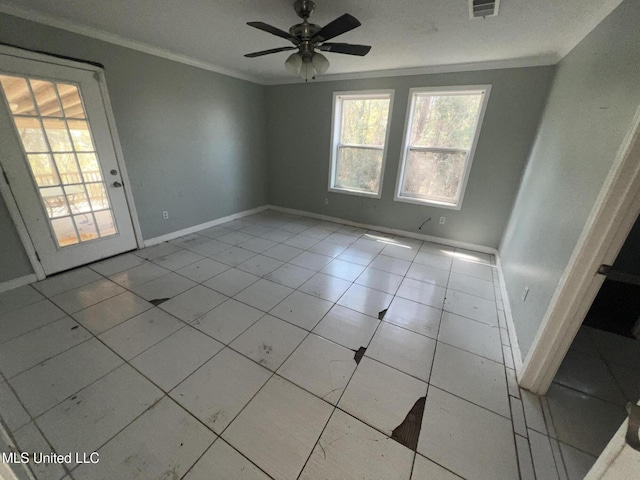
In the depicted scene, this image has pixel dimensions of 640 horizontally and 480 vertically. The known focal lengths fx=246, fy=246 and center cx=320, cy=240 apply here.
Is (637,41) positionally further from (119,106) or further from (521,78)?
(119,106)

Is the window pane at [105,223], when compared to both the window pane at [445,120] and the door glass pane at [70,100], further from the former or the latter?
the window pane at [445,120]

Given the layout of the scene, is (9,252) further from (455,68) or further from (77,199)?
(455,68)

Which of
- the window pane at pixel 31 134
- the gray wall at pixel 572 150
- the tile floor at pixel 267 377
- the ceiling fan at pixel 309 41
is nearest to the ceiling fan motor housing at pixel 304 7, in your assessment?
the ceiling fan at pixel 309 41

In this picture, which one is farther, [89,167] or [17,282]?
[89,167]

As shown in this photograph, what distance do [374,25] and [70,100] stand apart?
3130 mm

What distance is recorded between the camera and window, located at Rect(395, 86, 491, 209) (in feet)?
11.1

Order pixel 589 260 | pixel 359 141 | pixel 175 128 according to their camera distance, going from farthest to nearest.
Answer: pixel 359 141 → pixel 175 128 → pixel 589 260

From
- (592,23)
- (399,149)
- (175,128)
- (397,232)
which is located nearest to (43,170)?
(175,128)

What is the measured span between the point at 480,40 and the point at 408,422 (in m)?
3.36

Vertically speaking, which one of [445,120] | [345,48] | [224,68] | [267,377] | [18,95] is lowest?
[267,377]

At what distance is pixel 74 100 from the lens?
2.58 m

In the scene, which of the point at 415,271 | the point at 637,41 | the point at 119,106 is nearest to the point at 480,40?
the point at 637,41

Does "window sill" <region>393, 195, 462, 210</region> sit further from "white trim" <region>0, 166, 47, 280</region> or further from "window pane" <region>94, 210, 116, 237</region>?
"white trim" <region>0, 166, 47, 280</region>

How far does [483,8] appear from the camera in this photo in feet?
5.97
